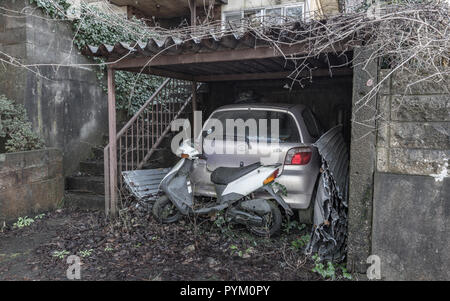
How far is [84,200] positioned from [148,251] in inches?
88.5

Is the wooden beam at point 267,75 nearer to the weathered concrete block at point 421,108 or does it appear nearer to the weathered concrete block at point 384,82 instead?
the weathered concrete block at point 384,82

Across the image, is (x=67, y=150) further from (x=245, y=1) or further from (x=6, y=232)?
(x=245, y=1)

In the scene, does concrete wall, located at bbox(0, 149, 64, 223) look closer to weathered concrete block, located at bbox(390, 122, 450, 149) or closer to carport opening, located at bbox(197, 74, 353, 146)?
carport opening, located at bbox(197, 74, 353, 146)

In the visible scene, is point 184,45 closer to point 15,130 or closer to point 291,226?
point 291,226

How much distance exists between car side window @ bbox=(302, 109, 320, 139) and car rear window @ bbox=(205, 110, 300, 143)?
342 mm

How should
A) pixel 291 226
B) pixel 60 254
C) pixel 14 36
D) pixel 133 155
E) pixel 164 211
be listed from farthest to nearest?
1. pixel 133 155
2. pixel 14 36
3. pixel 164 211
4. pixel 291 226
5. pixel 60 254

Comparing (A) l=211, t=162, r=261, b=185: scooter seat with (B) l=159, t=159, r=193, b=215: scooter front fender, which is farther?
(B) l=159, t=159, r=193, b=215: scooter front fender

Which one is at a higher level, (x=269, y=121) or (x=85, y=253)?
(x=269, y=121)

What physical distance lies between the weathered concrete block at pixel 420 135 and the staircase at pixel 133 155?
379cm

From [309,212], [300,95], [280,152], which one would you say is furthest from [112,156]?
[300,95]

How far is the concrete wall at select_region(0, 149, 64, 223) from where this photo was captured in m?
4.87

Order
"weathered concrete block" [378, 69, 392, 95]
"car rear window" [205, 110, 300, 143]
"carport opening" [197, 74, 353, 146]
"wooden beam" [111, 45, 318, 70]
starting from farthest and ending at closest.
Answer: "carport opening" [197, 74, 353, 146] → "car rear window" [205, 110, 300, 143] → "wooden beam" [111, 45, 318, 70] → "weathered concrete block" [378, 69, 392, 95]

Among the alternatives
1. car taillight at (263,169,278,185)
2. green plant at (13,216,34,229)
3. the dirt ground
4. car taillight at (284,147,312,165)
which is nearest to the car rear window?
car taillight at (284,147,312,165)

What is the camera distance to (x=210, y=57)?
13.8ft
